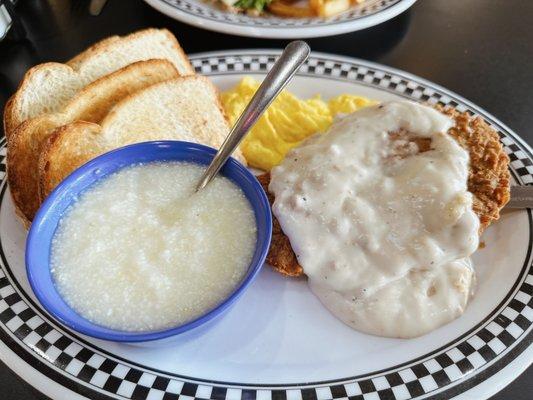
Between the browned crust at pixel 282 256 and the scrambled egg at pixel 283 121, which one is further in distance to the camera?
the scrambled egg at pixel 283 121

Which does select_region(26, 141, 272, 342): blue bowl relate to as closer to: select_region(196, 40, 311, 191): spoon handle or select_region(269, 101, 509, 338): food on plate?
select_region(196, 40, 311, 191): spoon handle

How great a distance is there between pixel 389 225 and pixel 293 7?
1943 millimetres

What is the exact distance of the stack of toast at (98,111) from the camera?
6.60 ft

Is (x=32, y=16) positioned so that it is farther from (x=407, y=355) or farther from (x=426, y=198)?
(x=407, y=355)

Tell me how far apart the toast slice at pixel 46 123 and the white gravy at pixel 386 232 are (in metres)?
0.88

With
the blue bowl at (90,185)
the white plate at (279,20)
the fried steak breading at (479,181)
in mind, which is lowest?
the fried steak breading at (479,181)

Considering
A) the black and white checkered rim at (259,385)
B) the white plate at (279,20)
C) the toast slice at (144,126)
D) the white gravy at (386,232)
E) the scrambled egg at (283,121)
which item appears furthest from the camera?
the white plate at (279,20)

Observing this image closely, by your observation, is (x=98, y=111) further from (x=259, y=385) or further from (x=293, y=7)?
(x=293, y=7)

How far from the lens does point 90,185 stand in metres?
1.83

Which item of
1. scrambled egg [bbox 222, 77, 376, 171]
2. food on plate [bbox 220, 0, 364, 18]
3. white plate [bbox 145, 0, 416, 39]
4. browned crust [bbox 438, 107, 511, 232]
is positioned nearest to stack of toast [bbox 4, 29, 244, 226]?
scrambled egg [bbox 222, 77, 376, 171]

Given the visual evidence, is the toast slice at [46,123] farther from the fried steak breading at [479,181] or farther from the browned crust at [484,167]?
the browned crust at [484,167]

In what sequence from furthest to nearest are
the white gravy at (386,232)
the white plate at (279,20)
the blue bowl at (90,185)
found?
the white plate at (279,20) → the white gravy at (386,232) → the blue bowl at (90,185)

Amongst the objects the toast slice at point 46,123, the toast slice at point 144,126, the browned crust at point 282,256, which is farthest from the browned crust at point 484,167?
the toast slice at point 46,123

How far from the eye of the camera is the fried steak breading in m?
1.89
